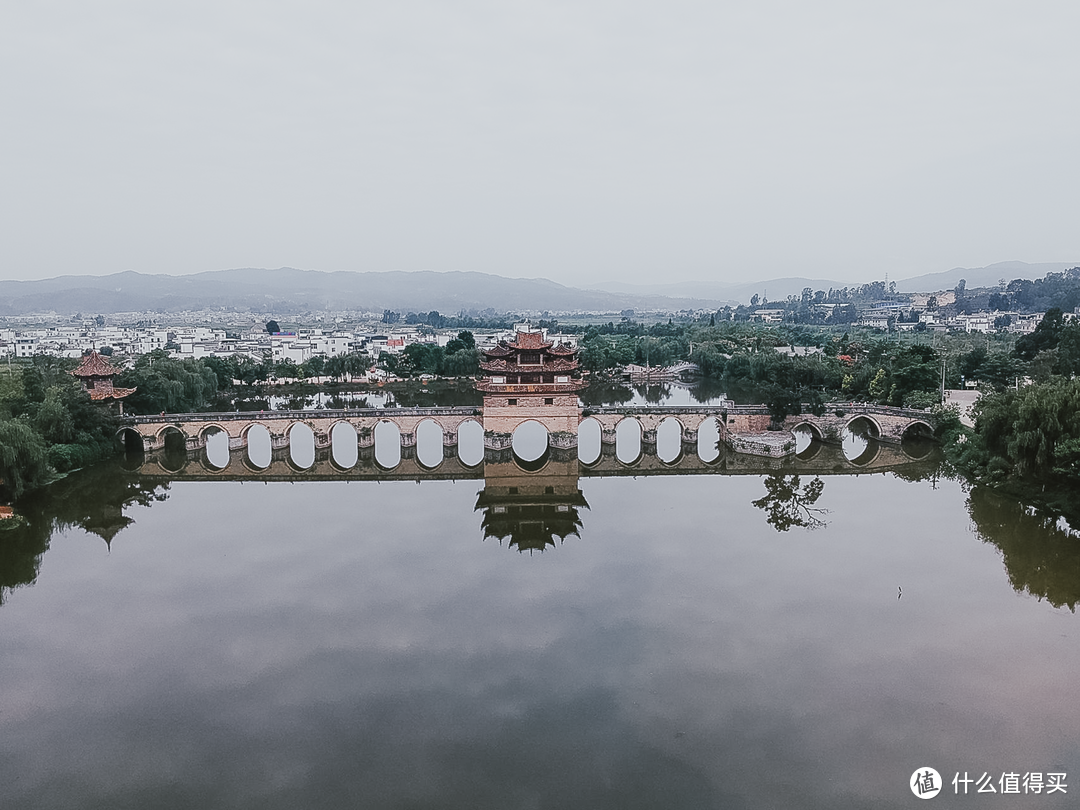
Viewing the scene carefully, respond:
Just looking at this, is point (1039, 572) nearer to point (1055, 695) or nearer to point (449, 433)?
point (1055, 695)

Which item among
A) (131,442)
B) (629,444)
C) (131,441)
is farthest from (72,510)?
(629,444)

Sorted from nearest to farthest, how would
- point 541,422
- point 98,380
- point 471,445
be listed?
1. point 541,422
2. point 98,380
3. point 471,445

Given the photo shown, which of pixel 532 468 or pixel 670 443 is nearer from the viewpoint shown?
pixel 532 468

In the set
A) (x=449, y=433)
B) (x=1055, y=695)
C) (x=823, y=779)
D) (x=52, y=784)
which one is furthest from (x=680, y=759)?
(x=449, y=433)

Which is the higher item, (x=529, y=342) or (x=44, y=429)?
(x=529, y=342)

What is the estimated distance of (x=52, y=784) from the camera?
10.3m

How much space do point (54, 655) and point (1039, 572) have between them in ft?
68.0

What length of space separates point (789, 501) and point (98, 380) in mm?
28016

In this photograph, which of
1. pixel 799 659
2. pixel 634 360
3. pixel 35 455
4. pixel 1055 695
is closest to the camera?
pixel 1055 695

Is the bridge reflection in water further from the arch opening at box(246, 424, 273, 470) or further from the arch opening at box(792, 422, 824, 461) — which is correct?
the arch opening at box(246, 424, 273, 470)

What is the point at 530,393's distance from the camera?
101 ft

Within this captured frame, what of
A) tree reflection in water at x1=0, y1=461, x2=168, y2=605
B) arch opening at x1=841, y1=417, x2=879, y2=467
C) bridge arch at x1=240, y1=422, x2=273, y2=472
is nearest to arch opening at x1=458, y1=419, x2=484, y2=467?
bridge arch at x1=240, y1=422, x2=273, y2=472

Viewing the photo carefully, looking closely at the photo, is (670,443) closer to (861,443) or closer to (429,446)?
(861,443)

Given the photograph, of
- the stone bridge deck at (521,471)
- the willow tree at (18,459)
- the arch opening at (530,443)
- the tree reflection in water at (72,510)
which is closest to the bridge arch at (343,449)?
the stone bridge deck at (521,471)
